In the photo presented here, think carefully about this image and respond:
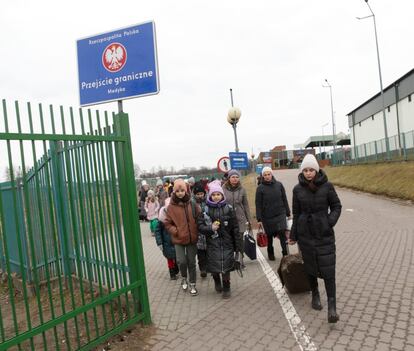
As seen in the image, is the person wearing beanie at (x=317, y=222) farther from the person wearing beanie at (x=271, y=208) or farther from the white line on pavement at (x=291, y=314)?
the person wearing beanie at (x=271, y=208)

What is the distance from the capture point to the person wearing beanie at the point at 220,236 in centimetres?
539

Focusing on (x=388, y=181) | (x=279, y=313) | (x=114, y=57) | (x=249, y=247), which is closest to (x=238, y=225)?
(x=249, y=247)

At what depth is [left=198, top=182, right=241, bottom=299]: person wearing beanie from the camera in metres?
5.39

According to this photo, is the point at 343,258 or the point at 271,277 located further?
the point at 343,258

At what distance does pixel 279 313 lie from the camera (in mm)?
4750

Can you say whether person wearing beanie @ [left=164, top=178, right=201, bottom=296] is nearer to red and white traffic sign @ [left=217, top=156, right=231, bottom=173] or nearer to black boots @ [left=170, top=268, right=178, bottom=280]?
black boots @ [left=170, top=268, right=178, bottom=280]

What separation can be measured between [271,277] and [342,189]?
1838 centimetres

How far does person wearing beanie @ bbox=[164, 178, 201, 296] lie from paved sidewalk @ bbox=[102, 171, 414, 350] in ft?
2.15

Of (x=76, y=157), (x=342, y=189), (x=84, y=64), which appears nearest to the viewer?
(x=76, y=157)

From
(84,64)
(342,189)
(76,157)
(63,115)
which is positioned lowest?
(342,189)

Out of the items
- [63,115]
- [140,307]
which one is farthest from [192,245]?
[63,115]

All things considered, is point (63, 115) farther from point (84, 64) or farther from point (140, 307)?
point (140, 307)

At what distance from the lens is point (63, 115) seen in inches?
147

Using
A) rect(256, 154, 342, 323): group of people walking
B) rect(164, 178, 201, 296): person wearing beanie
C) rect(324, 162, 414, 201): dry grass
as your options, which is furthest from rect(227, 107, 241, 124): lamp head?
rect(256, 154, 342, 323): group of people walking
